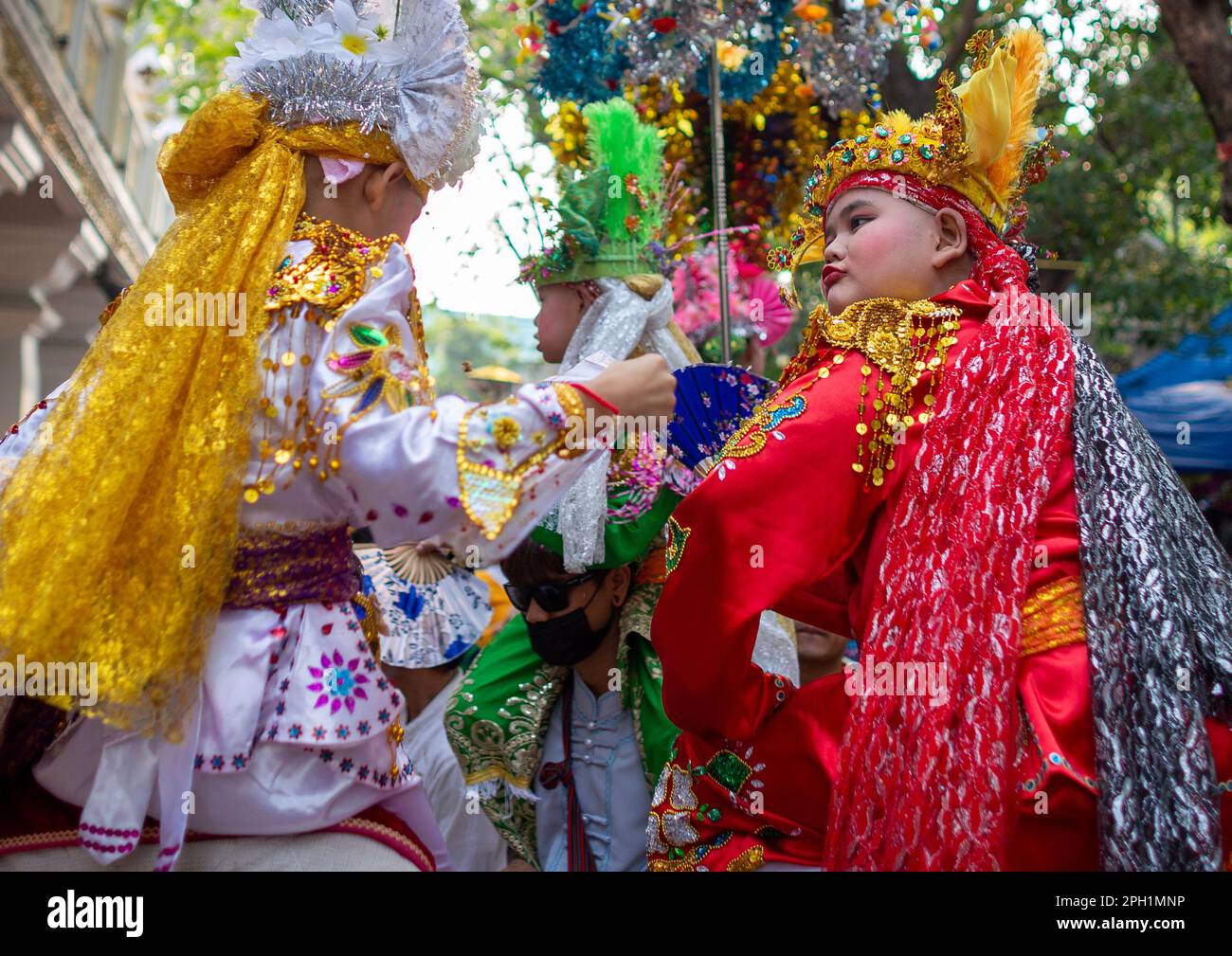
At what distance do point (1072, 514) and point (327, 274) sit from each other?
4.74ft

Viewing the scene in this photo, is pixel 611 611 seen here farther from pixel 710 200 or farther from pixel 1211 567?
pixel 710 200

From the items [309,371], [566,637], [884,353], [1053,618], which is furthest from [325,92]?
[566,637]

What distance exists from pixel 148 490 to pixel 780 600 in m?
1.19

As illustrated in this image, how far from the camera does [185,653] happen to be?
1.95 metres

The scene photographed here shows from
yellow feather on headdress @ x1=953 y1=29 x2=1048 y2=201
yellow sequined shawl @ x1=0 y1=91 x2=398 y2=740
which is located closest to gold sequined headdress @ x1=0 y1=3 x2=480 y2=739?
yellow sequined shawl @ x1=0 y1=91 x2=398 y2=740

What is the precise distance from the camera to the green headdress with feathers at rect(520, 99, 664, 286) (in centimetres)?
380

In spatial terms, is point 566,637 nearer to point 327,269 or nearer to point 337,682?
point 337,682

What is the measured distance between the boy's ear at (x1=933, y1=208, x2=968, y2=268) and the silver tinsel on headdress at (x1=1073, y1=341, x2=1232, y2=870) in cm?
50

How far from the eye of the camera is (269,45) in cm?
229

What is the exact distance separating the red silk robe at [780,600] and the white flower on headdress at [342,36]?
1050 millimetres

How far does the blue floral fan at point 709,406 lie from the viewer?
120 inches

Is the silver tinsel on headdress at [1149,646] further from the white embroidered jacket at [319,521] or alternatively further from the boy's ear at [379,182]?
the boy's ear at [379,182]

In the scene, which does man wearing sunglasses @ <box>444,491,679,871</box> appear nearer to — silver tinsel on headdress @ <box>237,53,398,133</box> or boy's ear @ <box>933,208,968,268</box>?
boy's ear @ <box>933,208,968,268</box>

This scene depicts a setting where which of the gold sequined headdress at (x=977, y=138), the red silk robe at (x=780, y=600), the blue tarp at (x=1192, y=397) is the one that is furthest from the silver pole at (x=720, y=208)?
the blue tarp at (x=1192, y=397)
